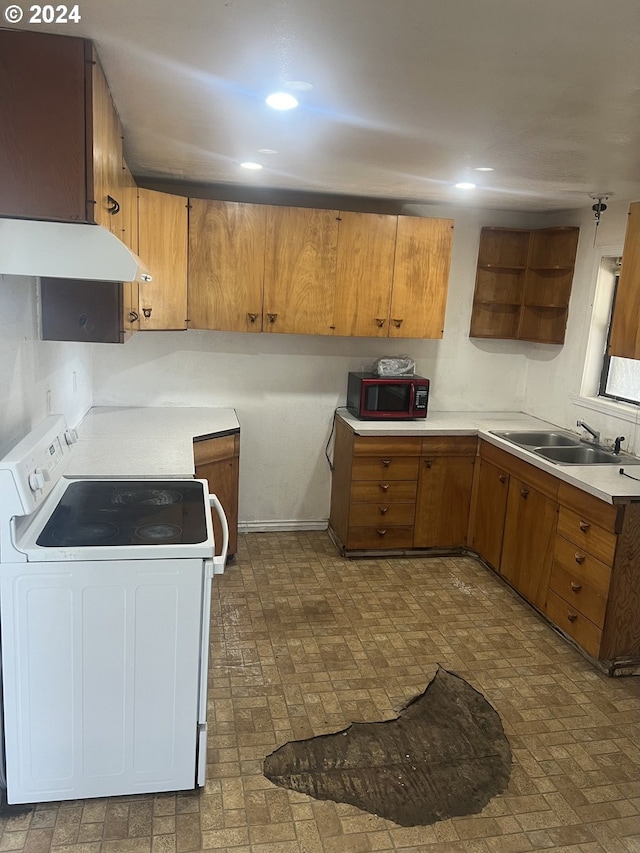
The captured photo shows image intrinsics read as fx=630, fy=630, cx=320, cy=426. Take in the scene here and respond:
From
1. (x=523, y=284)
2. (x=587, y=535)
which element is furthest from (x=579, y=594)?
(x=523, y=284)

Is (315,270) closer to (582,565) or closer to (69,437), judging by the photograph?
(69,437)

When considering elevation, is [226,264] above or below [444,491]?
above

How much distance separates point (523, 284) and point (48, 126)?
141 inches

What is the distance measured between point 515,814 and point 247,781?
0.95 meters

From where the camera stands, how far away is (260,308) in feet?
13.0

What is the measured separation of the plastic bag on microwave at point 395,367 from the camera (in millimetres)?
4328

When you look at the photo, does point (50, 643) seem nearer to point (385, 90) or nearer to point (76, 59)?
point (76, 59)

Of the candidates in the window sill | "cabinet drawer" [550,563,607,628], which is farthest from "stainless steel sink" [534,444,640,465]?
"cabinet drawer" [550,563,607,628]

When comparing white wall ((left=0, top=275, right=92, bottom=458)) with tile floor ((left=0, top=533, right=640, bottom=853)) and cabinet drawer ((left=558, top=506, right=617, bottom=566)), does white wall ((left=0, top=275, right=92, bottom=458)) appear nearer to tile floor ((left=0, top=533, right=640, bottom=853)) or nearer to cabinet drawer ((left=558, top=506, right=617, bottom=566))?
tile floor ((left=0, top=533, right=640, bottom=853))

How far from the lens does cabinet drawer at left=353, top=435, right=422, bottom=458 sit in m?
4.06

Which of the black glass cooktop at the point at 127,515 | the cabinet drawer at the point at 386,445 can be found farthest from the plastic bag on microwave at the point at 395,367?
the black glass cooktop at the point at 127,515

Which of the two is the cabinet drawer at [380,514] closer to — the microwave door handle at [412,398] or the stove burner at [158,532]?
the microwave door handle at [412,398]

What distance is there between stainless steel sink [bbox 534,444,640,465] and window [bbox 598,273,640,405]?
36 cm

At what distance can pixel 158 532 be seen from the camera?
2.12m
